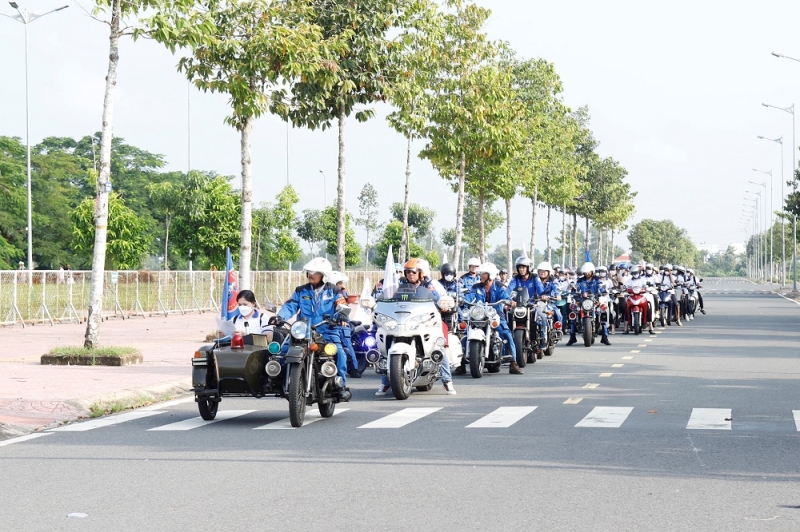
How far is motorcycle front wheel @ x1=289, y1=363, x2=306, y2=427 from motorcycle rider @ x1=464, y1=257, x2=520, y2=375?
7.08 meters

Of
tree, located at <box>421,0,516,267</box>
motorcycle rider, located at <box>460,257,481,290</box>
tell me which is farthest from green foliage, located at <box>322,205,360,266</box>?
motorcycle rider, located at <box>460,257,481,290</box>

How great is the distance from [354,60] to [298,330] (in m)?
17.1

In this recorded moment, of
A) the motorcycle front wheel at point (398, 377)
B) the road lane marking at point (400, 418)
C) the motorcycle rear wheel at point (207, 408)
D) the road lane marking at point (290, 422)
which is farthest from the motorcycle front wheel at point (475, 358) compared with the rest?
the motorcycle rear wheel at point (207, 408)

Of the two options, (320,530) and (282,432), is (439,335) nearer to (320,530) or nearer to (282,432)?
(282,432)

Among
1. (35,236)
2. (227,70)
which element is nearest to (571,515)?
(227,70)

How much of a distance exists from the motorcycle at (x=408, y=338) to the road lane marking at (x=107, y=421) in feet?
9.38

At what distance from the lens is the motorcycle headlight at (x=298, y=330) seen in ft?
40.7

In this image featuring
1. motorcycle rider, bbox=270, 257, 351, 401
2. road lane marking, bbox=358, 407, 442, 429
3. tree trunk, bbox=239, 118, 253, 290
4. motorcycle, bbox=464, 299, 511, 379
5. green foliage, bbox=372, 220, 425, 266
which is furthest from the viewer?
green foliage, bbox=372, 220, 425, 266

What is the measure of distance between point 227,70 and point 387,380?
446 inches

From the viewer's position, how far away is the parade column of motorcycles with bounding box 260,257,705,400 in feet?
49.5

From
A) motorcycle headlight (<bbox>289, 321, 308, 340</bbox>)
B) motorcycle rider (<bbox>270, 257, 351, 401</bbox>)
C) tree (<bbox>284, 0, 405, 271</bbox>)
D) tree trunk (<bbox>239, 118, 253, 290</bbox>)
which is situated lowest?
motorcycle headlight (<bbox>289, 321, 308, 340</bbox>)

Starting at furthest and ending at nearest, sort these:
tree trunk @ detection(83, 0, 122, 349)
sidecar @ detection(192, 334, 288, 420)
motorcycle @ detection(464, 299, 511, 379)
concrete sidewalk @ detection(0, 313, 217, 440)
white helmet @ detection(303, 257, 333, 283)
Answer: tree trunk @ detection(83, 0, 122, 349) → motorcycle @ detection(464, 299, 511, 379) → concrete sidewalk @ detection(0, 313, 217, 440) → white helmet @ detection(303, 257, 333, 283) → sidecar @ detection(192, 334, 288, 420)

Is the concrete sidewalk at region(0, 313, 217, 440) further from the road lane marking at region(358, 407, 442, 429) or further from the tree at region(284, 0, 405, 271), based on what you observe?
the tree at region(284, 0, 405, 271)

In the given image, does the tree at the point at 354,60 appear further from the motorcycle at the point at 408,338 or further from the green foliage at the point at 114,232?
the green foliage at the point at 114,232
